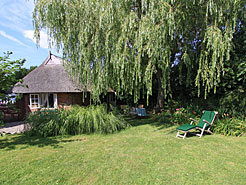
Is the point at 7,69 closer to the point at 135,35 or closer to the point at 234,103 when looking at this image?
the point at 135,35

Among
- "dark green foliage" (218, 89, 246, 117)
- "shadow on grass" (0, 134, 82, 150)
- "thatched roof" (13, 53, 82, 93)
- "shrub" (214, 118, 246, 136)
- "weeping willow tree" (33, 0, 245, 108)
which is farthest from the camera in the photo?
"thatched roof" (13, 53, 82, 93)

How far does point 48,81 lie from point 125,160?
10404mm

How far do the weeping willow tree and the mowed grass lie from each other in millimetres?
1973

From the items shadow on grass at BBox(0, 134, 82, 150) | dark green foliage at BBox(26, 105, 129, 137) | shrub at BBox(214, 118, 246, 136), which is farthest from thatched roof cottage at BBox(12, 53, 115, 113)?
shrub at BBox(214, 118, 246, 136)

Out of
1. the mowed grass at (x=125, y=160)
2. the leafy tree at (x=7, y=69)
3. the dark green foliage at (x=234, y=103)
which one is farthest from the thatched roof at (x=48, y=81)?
the dark green foliage at (x=234, y=103)

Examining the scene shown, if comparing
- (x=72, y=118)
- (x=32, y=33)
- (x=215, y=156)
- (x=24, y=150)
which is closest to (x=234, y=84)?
(x=215, y=156)

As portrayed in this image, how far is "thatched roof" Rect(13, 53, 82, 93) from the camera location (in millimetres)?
11141

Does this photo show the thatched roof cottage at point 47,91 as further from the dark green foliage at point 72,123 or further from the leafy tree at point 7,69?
the leafy tree at point 7,69

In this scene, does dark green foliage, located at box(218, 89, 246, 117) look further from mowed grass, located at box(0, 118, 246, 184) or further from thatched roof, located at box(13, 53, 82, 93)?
thatched roof, located at box(13, 53, 82, 93)

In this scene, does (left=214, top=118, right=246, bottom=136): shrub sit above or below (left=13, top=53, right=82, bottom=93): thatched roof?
below

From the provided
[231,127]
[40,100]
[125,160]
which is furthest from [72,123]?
[40,100]

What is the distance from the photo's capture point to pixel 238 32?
719 centimetres

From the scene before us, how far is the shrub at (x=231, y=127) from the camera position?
5598 millimetres

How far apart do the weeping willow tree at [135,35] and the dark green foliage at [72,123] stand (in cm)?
109
